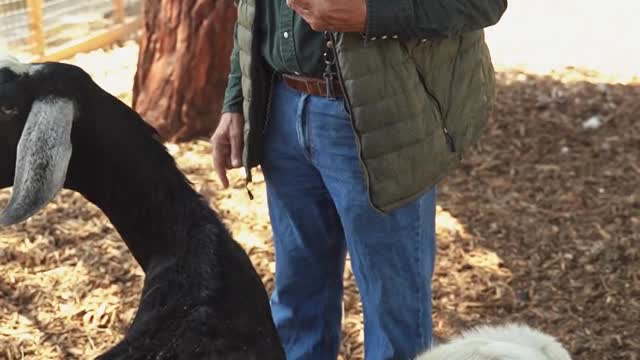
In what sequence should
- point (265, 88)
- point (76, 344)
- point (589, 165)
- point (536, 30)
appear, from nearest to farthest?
point (265, 88)
point (76, 344)
point (589, 165)
point (536, 30)

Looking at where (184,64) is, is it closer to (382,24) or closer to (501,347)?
(382,24)

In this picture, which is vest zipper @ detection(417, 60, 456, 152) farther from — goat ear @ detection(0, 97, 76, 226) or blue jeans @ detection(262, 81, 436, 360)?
goat ear @ detection(0, 97, 76, 226)

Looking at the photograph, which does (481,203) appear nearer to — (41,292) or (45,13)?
(41,292)

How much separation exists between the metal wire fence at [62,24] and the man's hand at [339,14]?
203 inches

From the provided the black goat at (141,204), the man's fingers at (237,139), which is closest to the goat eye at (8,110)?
the black goat at (141,204)

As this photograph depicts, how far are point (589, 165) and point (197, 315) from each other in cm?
399

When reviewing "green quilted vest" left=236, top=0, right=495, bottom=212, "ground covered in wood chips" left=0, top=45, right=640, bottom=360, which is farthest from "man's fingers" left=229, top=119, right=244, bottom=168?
"ground covered in wood chips" left=0, top=45, right=640, bottom=360

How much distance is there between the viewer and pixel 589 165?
5777mm

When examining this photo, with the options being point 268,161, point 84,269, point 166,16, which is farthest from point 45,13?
point 268,161

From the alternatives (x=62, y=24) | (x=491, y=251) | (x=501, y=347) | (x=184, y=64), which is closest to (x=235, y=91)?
(x=501, y=347)

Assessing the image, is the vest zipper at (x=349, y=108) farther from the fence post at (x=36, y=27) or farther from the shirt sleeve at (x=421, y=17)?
the fence post at (x=36, y=27)

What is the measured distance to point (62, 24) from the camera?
8.00 metres

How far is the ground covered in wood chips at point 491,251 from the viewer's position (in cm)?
425

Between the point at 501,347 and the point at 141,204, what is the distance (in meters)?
1.01
